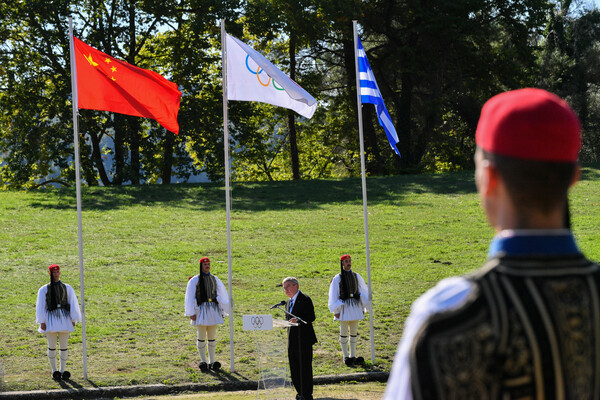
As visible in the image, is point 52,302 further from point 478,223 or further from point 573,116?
point 478,223

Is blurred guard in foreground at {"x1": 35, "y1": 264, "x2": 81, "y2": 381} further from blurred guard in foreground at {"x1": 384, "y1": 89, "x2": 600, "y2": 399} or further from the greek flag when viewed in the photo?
blurred guard in foreground at {"x1": 384, "y1": 89, "x2": 600, "y2": 399}

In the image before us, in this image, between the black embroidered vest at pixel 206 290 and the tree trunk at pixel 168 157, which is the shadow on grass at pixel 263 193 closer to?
the tree trunk at pixel 168 157

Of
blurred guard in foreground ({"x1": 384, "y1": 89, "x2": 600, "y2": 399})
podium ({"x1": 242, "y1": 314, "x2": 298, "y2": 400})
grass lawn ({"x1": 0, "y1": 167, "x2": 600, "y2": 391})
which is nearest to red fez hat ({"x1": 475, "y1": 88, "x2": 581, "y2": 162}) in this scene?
blurred guard in foreground ({"x1": 384, "y1": 89, "x2": 600, "y2": 399})

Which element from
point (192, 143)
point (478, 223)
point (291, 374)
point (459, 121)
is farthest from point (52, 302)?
point (459, 121)

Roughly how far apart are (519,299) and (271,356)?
10.6m

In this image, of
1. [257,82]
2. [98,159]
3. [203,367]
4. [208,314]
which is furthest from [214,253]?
[98,159]

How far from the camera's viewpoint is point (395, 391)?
1633mm

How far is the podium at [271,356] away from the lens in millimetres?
11641

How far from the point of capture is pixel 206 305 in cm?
1468

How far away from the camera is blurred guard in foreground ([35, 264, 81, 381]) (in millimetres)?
13820

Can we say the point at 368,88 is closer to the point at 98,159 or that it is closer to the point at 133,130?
the point at 133,130

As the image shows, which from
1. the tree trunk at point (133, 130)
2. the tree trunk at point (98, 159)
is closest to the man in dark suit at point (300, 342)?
the tree trunk at point (133, 130)

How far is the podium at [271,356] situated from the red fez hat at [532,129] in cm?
1018

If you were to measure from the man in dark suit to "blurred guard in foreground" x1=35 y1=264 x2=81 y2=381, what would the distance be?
14.4 feet
